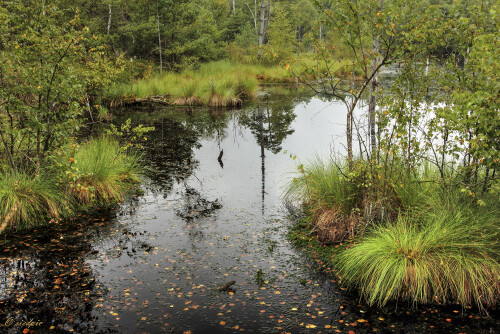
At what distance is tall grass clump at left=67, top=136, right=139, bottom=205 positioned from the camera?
26.7 ft

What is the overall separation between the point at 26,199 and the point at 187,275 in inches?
140

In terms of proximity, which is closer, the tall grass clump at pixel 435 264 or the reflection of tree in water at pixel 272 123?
the tall grass clump at pixel 435 264

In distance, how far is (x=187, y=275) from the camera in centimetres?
567

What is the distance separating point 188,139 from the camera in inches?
565

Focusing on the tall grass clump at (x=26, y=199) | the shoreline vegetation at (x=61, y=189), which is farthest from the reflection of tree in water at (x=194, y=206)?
the tall grass clump at (x=26, y=199)

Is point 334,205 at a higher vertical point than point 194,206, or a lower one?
higher

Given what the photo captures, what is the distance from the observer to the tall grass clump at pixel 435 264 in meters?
4.96

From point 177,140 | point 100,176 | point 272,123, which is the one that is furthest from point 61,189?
point 272,123

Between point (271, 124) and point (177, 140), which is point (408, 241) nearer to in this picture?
point (177, 140)

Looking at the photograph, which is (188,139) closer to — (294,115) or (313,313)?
(294,115)

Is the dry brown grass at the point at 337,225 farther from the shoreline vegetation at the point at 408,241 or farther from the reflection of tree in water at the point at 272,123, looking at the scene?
the reflection of tree in water at the point at 272,123

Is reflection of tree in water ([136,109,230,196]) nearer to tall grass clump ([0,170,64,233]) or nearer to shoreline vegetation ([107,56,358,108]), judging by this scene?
shoreline vegetation ([107,56,358,108])

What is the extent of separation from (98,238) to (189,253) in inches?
66.8

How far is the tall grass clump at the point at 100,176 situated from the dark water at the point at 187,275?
467 millimetres
